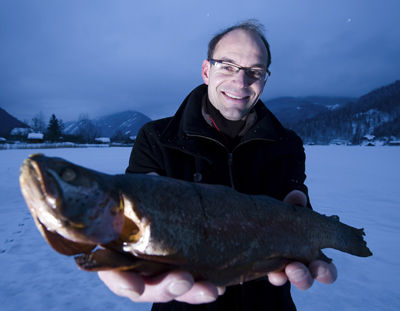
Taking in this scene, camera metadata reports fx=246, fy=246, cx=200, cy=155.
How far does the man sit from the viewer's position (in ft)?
9.13

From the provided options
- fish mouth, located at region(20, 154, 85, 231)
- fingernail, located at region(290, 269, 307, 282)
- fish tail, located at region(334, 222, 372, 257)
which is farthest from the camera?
fish tail, located at region(334, 222, 372, 257)

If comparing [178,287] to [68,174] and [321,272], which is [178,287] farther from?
[321,272]

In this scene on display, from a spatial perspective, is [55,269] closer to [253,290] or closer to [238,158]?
[253,290]

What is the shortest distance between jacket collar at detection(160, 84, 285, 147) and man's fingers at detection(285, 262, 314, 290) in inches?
56.4

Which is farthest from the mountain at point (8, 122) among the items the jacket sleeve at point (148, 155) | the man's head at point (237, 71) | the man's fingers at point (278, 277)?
the man's fingers at point (278, 277)

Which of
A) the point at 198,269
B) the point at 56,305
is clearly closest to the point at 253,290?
the point at 198,269

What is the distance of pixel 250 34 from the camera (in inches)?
117

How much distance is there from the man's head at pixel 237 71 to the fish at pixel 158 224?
1.39 metres

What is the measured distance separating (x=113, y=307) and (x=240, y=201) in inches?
138

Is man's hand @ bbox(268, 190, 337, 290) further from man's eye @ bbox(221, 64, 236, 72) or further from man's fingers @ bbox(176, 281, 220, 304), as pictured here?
man's eye @ bbox(221, 64, 236, 72)

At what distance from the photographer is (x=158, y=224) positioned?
1.54 meters

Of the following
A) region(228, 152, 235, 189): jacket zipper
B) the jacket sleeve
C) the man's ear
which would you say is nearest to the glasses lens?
the man's ear

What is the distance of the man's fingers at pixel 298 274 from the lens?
1937 mm

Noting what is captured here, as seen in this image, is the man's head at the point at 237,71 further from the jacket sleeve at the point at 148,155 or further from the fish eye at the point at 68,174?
the fish eye at the point at 68,174
